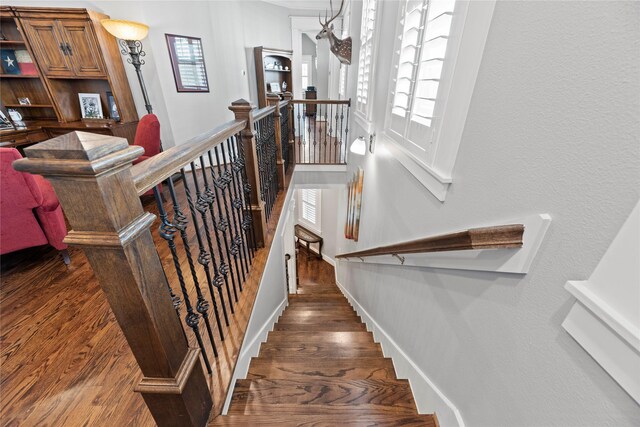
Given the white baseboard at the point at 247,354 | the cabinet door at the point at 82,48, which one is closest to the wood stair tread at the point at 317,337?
the white baseboard at the point at 247,354

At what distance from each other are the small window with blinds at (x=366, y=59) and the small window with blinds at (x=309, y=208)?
145 inches

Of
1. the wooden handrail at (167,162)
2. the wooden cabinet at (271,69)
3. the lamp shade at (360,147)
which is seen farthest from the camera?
the wooden cabinet at (271,69)

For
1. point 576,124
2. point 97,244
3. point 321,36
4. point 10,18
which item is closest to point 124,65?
point 10,18

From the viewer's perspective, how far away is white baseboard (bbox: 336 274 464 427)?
3.40 feet

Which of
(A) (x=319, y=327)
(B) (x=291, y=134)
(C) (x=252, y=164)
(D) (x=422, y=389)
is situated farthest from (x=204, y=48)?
(D) (x=422, y=389)

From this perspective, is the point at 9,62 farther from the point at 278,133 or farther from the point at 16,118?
the point at 278,133

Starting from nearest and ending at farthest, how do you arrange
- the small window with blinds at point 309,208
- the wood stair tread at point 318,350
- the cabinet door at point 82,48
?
the wood stair tread at point 318,350 → the cabinet door at point 82,48 → the small window with blinds at point 309,208

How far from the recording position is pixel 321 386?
4.74 feet

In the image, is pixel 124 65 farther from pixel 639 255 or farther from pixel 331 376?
pixel 639 255

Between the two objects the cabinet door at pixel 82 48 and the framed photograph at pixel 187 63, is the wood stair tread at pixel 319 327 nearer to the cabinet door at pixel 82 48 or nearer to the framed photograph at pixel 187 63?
the framed photograph at pixel 187 63

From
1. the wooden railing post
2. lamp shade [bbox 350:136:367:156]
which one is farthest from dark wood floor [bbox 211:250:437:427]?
the wooden railing post

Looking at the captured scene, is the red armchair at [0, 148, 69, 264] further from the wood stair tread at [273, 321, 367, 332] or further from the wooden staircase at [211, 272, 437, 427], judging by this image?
the wood stair tread at [273, 321, 367, 332]

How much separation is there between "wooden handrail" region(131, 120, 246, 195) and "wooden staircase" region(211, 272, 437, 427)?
936mm

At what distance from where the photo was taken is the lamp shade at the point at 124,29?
2.77 m
